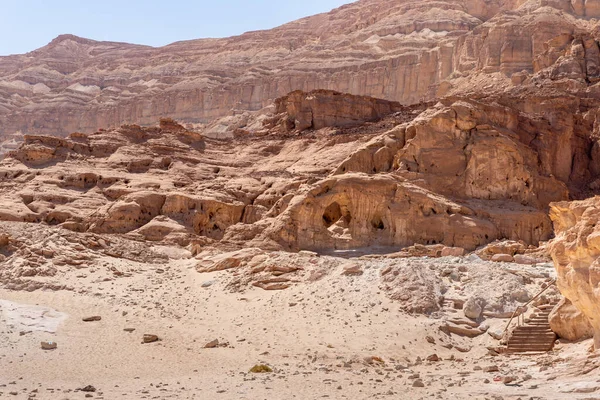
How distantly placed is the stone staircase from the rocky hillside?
4466cm

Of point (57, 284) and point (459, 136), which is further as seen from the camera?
point (459, 136)

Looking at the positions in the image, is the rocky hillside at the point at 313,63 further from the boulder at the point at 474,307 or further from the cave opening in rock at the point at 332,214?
the boulder at the point at 474,307

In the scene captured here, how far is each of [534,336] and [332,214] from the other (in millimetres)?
16889

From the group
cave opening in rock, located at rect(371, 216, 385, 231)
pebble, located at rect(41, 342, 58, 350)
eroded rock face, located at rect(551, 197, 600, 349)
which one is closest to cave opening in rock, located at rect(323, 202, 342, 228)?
cave opening in rock, located at rect(371, 216, 385, 231)

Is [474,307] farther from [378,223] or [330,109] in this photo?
[330,109]

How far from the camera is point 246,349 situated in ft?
60.4

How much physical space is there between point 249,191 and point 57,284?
14805 mm

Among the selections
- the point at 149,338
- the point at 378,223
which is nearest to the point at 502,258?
the point at 378,223

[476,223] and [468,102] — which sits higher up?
[468,102]

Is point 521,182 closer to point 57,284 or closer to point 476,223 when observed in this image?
point 476,223

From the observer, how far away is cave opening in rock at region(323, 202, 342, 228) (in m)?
33.0

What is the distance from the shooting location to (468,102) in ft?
123

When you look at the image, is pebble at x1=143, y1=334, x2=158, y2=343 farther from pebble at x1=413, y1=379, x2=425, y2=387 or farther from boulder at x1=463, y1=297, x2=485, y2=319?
boulder at x1=463, y1=297, x2=485, y2=319

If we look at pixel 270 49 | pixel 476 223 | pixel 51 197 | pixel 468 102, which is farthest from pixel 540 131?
pixel 270 49
